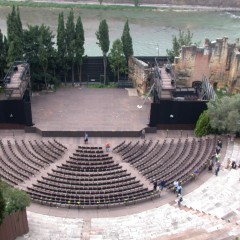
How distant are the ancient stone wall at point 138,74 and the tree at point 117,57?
2.67 ft

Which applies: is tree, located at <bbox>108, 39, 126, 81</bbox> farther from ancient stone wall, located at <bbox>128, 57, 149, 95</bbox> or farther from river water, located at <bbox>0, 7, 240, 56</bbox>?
river water, located at <bbox>0, 7, 240, 56</bbox>

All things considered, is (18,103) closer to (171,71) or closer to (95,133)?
(95,133)

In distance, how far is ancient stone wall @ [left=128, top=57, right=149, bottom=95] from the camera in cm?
4034

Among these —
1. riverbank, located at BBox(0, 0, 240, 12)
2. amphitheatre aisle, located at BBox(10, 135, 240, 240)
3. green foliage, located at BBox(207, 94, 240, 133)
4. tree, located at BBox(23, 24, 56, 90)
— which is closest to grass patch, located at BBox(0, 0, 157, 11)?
riverbank, located at BBox(0, 0, 240, 12)

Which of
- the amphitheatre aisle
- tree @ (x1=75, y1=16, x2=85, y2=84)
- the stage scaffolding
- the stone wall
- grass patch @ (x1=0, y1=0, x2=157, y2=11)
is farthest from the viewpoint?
grass patch @ (x1=0, y1=0, x2=157, y2=11)

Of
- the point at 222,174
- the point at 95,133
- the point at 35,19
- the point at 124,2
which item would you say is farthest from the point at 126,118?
the point at 124,2

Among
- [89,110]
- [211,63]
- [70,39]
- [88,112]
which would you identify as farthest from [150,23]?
[88,112]

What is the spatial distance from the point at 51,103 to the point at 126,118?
24.0 feet

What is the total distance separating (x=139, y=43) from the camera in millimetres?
61219

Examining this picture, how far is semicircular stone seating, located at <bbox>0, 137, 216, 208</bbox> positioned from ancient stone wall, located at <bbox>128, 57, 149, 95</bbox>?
880 cm

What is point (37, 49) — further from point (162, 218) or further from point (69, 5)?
point (69, 5)

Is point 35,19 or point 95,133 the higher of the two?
point 35,19

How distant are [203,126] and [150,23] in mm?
42680

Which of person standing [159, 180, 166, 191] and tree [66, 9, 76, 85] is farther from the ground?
tree [66, 9, 76, 85]
